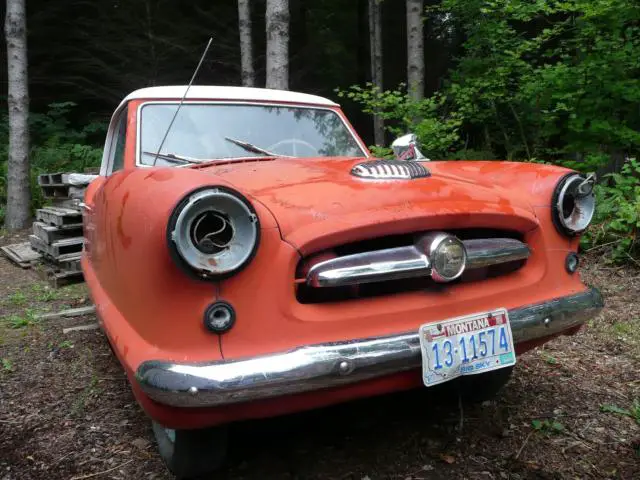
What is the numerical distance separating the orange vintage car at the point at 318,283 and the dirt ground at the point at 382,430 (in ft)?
1.19

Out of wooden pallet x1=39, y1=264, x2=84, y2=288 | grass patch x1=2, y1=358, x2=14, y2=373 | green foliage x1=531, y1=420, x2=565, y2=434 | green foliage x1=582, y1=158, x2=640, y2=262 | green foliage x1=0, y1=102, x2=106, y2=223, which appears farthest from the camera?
green foliage x1=0, y1=102, x2=106, y2=223

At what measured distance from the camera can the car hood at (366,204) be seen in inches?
66.9

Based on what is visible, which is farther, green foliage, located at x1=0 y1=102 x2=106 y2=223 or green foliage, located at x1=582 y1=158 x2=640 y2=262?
green foliage, located at x1=0 y1=102 x2=106 y2=223

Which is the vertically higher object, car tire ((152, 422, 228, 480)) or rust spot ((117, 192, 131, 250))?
rust spot ((117, 192, 131, 250))

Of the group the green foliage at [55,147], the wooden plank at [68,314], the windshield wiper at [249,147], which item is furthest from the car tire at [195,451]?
the green foliage at [55,147]

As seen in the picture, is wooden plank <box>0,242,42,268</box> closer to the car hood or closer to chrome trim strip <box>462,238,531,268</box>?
the car hood

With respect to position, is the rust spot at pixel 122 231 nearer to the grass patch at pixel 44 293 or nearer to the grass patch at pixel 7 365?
the grass patch at pixel 7 365

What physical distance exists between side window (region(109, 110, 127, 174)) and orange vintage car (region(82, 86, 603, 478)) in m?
0.74

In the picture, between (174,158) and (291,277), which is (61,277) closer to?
(174,158)

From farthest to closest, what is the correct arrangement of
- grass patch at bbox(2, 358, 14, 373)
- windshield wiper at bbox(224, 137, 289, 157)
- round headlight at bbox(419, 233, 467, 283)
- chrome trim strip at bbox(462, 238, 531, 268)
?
grass patch at bbox(2, 358, 14, 373) → windshield wiper at bbox(224, 137, 289, 157) → chrome trim strip at bbox(462, 238, 531, 268) → round headlight at bbox(419, 233, 467, 283)

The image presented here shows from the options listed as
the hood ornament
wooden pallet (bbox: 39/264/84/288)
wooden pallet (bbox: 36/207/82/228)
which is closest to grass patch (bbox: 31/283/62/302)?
wooden pallet (bbox: 39/264/84/288)

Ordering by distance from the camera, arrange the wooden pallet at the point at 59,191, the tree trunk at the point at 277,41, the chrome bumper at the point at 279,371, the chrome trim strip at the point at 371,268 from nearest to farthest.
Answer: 1. the chrome bumper at the point at 279,371
2. the chrome trim strip at the point at 371,268
3. the wooden pallet at the point at 59,191
4. the tree trunk at the point at 277,41

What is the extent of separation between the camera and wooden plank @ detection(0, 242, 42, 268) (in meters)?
6.14

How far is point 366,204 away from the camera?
1.80 meters
